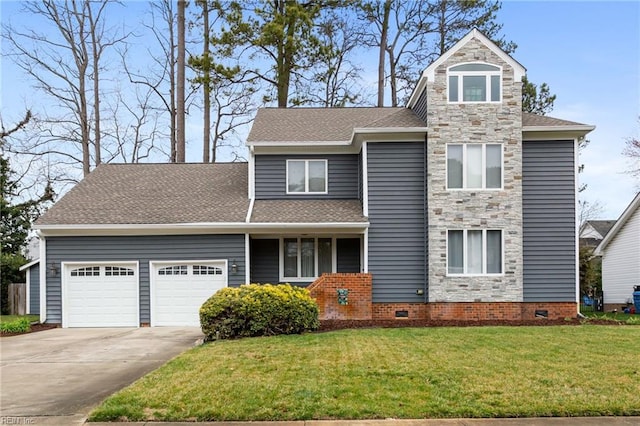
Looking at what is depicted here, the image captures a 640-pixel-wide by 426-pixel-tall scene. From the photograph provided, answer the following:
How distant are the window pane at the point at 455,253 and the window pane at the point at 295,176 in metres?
5.13

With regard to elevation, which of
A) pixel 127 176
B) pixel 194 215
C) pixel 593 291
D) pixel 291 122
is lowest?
pixel 593 291

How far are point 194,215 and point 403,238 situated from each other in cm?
628

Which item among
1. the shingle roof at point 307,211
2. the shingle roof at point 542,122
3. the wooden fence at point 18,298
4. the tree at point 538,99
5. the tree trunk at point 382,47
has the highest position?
the tree trunk at point 382,47

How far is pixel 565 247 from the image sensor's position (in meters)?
15.5

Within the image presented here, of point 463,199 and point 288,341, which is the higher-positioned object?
point 463,199

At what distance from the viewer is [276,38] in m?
25.0

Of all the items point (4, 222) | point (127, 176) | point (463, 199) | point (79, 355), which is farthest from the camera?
point (4, 222)

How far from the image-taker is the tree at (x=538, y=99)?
26859 millimetres

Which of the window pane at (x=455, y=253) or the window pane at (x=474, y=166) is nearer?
the window pane at (x=455, y=253)

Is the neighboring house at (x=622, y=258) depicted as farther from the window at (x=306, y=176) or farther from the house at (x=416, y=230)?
the window at (x=306, y=176)

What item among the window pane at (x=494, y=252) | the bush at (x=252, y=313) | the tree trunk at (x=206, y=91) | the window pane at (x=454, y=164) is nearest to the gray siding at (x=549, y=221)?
the window pane at (x=494, y=252)

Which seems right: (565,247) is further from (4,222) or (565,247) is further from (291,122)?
(4,222)

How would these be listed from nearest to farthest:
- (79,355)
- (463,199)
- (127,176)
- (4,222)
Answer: (79,355), (463,199), (127,176), (4,222)

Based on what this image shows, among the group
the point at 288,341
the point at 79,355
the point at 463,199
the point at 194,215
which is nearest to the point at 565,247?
the point at 463,199
